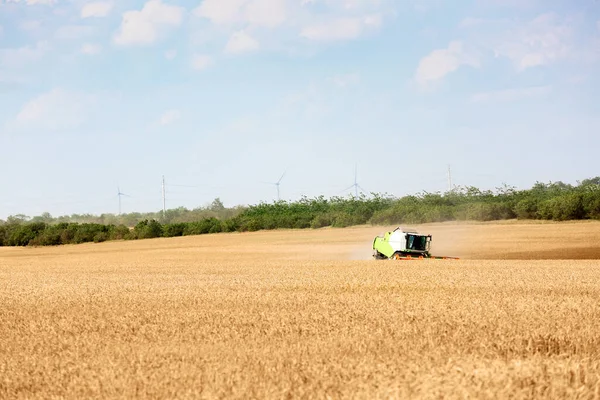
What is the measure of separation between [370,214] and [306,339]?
2438 inches

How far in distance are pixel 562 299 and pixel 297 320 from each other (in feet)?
17.0

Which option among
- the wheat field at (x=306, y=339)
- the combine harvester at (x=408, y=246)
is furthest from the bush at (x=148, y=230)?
the wheat field at (x=306, y=339)

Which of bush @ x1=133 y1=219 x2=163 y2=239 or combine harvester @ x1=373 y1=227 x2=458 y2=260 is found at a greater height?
bush @ x1=133 y1=219 x2=163 y2=239

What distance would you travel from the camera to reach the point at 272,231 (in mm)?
70750

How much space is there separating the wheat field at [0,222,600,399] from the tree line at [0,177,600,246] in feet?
136

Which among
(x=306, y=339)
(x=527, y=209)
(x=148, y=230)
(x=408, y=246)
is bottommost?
(x=306, y=339)

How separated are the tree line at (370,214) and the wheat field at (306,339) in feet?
136

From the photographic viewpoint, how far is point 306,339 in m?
8.37

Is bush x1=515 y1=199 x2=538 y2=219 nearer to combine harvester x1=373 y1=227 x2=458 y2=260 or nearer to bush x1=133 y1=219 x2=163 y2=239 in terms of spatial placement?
combine harvester x1=373 y1=227 x2=458 y2=260

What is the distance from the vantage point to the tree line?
57156 millimetres

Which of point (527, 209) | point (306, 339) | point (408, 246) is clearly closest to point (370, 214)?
point (527, 209)

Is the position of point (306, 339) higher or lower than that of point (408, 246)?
lower

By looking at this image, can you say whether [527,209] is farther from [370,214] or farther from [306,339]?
[306,339]

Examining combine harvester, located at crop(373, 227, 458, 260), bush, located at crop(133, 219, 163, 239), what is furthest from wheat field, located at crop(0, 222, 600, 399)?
bush, located at crop(133, 219, 163, 239)
